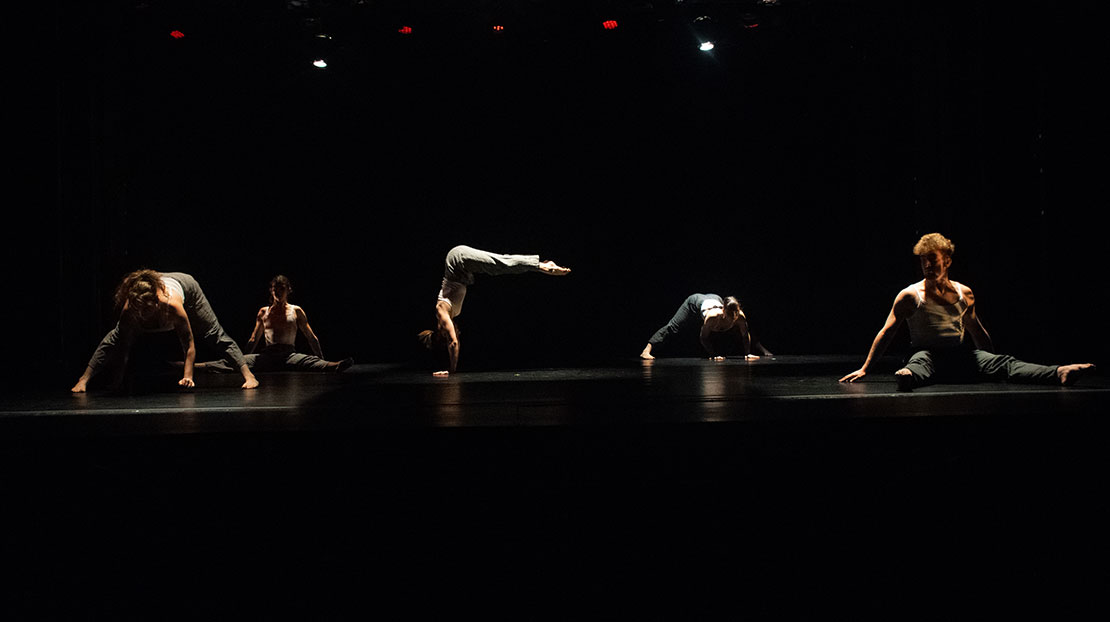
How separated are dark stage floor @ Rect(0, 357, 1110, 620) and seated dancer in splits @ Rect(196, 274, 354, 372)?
9.11 ft

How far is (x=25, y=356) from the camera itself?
5.27 meters

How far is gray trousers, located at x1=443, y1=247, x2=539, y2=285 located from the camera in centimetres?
488

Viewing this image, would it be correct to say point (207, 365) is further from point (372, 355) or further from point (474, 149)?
point (474, 149)

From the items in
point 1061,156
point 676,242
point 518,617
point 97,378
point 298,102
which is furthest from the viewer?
point 676,242

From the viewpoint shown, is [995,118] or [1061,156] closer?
[1061,156]

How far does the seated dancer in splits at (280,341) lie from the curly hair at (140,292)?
140cm

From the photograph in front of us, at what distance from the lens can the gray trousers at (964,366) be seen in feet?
11.1

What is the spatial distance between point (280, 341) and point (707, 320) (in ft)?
11.6

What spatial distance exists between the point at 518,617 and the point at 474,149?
16.7 feet

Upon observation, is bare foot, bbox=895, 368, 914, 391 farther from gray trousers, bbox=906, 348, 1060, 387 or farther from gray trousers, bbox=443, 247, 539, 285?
gray trousers, bbox=443, 247, 539, 285

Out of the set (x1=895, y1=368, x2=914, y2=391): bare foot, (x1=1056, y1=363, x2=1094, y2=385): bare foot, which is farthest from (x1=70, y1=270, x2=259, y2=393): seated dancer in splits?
(x1=1056, y1=363, x2=1094, y2=385): bare foot

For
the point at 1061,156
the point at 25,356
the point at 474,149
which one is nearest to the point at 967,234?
the point at 1061,156

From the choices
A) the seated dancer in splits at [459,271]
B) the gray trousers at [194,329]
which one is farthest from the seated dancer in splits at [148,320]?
the seated dancer in splits at [459,271]

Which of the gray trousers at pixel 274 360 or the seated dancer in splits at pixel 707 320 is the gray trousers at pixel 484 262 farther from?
the seated dancer in splits at pixel 707 320
